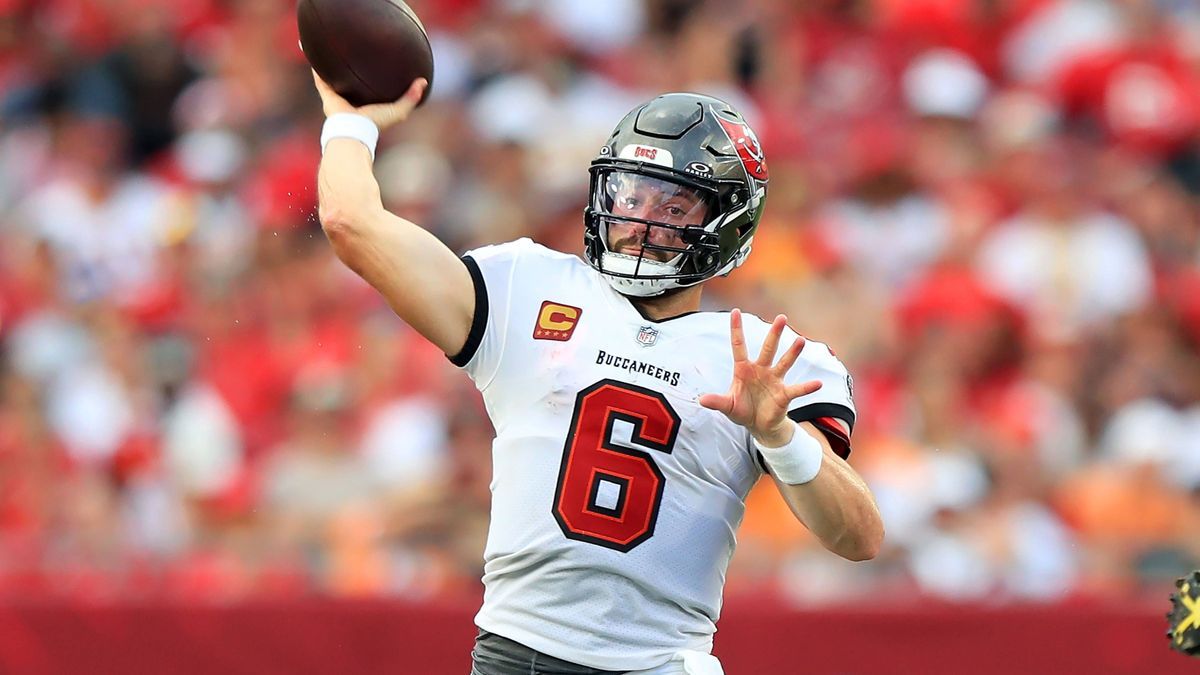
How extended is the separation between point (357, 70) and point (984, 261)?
491cm

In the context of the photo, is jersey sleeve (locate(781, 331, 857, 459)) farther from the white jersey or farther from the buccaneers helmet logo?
the buccaneers helmet logo

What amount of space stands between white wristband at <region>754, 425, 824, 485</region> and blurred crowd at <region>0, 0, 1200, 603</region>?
3.21 metres

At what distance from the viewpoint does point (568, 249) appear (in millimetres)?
8727

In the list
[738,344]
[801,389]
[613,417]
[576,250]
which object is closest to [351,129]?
[613,417]

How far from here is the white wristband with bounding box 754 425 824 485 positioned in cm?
350

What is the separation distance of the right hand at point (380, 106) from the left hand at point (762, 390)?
3.05 ft

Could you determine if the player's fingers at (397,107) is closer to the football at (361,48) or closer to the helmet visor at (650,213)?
the football at (361,48)

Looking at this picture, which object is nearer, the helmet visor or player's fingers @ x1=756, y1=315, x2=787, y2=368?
player's fingers @ x1=756, y1=315, x2=787, y2=368

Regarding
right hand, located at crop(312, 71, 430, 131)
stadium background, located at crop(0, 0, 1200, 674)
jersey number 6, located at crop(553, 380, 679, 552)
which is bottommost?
jersey number 6, located at crop(553, 380, 679, 552)

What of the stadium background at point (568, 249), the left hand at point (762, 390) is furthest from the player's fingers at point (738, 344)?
the stadium background at point (568, 249)

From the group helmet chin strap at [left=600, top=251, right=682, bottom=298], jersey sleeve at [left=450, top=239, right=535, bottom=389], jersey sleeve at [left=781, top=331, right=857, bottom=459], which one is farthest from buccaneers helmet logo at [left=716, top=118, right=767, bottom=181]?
jersey sleeve at [left=450, top=239, right=535, bottom=389]

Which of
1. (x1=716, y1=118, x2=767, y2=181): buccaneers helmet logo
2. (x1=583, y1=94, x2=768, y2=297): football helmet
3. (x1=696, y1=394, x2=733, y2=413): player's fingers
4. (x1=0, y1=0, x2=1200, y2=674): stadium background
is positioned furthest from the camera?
(x1=0, y1=0, x2=1200, y2=674): stadium background

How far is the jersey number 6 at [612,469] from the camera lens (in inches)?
143

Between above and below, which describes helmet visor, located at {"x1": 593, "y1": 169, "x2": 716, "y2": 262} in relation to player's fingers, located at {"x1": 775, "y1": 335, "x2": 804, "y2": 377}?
above
